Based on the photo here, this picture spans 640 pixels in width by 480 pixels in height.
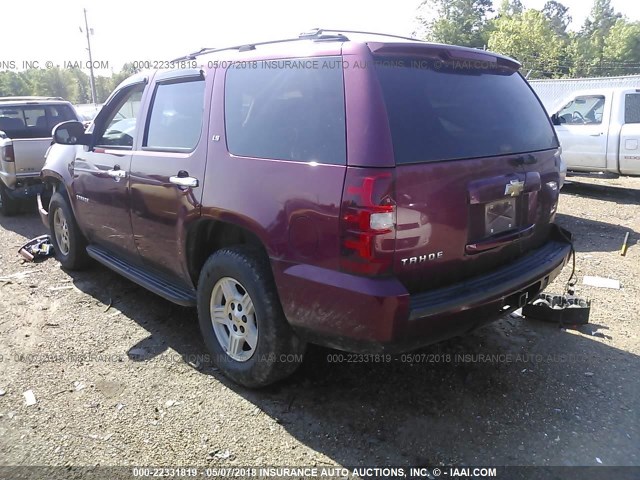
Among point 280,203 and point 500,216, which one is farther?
point 500,216

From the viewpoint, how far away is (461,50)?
292 cm

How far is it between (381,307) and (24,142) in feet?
24.0

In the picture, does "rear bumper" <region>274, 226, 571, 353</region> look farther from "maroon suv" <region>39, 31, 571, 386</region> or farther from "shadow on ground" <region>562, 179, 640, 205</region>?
"shadow on ground" <region>562, 179, 640, 205</region>

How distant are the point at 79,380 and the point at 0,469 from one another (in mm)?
829

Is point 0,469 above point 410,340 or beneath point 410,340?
beneath

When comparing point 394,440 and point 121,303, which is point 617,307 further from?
point 121,303

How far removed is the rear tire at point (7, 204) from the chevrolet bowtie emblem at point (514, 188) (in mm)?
7871

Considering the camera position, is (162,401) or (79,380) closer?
(162,401)

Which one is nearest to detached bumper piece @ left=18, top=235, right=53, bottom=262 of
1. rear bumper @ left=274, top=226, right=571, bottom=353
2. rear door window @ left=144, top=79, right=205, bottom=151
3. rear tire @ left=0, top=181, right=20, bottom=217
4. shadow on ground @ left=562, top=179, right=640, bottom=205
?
rear tire @ left=0, top=181, right=20, bottom=217

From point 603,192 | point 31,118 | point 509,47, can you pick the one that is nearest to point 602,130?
point 603,192

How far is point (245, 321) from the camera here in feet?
10.3

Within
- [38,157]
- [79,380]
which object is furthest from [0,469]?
[38,157]

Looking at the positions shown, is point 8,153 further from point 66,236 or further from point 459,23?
point 459,23

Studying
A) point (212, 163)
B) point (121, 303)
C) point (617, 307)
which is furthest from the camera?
point (121, 303)
